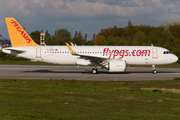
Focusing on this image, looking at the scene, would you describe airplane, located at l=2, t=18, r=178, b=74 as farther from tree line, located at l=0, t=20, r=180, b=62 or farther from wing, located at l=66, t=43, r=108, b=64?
tree line, located at l=0, t=20, r=180, b=62

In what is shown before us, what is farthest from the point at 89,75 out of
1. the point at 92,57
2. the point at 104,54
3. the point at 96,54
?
the point at 104,54

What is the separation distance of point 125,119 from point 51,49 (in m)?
24.3

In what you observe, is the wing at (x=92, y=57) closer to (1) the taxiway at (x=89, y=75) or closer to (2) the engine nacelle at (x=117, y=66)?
(2) the engine nacelle at (x=117, y=66)

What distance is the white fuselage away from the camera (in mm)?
30797

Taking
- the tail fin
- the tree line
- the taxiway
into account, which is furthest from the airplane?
the tree line

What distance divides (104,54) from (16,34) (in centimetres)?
1207

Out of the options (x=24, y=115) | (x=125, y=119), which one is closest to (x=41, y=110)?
(x=24, y=115)

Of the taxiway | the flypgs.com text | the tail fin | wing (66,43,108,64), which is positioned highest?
the tail fin

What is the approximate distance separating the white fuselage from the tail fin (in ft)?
3.85

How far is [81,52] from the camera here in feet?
103

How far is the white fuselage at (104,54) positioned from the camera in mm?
30797

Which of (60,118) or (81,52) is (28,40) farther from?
(60,118)

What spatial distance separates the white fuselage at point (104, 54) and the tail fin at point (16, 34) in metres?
1.17

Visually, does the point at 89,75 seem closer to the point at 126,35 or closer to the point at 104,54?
the point at 104,54
